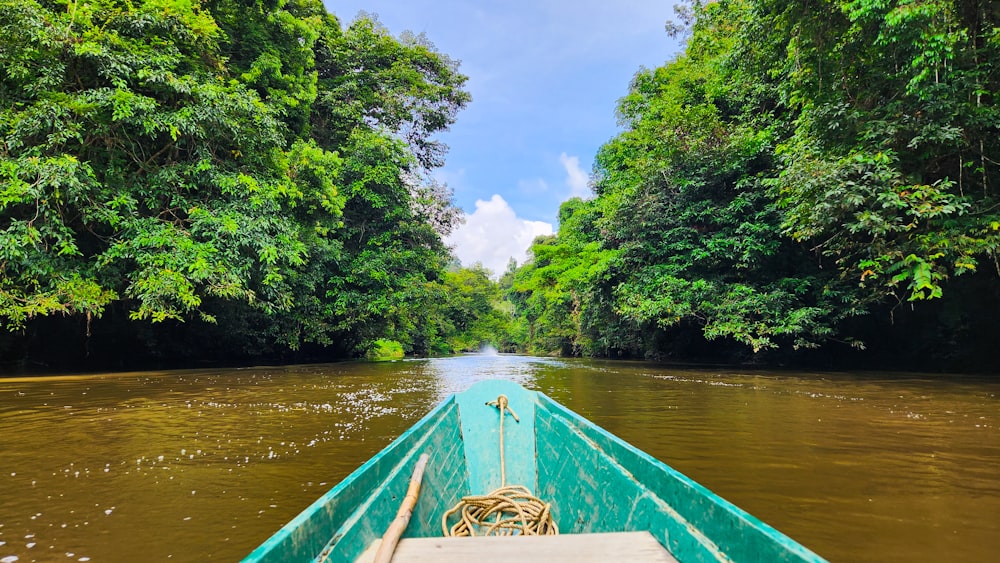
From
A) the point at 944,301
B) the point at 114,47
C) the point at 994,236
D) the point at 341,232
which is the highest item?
the point at 114,47

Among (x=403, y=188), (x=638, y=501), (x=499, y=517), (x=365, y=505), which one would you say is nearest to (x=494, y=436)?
(x=499, y=517)

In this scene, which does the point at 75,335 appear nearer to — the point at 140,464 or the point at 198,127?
the point at 198,127

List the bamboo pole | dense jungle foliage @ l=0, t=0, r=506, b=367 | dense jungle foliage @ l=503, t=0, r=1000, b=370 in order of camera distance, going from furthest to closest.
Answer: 1. dense jungle foliage @ l=0, t=0, r=506, b=367
2. dense jungle foliage @ l=503, t=0, r=1000, b=370
3. the bamboo pole

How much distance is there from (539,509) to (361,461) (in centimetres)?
170

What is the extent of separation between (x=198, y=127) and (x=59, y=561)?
9075mm

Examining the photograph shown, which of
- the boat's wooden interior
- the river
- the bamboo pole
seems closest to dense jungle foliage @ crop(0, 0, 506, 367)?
the river

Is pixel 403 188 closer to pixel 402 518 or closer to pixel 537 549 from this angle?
pixel 402 518

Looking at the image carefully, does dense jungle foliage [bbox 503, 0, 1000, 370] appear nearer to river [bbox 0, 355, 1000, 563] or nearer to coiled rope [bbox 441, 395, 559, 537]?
river [bbox 0, 355, 1000, 563]

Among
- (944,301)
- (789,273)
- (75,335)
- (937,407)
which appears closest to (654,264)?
(789,273)

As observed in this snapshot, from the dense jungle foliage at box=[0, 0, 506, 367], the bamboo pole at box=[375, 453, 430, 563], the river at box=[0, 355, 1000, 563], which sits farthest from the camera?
the dense jungle foliage at box=[0, 0, 506, 367]

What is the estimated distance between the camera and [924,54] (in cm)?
581

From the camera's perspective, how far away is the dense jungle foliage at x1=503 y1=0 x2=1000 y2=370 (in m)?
6.43

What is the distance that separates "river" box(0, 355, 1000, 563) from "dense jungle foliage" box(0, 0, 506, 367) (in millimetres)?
2684

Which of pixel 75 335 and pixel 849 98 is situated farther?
pixel 75 335
